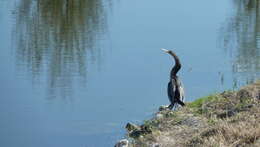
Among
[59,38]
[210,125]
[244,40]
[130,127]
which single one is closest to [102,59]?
[59,38]

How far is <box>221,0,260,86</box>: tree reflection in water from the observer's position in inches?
634

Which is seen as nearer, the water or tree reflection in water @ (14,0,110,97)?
the water

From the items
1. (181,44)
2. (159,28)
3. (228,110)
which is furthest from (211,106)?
(159,28)

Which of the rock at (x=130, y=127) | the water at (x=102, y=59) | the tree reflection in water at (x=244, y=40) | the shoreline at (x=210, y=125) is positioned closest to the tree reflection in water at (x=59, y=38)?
the water at (x=102, y=59)

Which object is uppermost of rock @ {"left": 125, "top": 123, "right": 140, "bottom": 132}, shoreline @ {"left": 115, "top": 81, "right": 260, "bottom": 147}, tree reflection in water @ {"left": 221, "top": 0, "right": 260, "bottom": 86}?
tree reflection in water @ {"left": 221, "top": 0, "right": 260, "bottom": 86}

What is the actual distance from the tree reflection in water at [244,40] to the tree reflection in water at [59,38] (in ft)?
11.6

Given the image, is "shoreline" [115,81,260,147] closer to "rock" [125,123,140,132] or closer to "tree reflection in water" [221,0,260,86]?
"rock" [125,123,140,132]

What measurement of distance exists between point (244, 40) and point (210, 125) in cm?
1144

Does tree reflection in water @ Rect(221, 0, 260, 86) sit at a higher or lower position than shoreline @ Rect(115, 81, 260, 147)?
higher

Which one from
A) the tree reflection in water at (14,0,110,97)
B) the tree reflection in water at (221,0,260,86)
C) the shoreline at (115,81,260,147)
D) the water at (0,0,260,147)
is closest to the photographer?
the shoreline at (115,81,260,147)

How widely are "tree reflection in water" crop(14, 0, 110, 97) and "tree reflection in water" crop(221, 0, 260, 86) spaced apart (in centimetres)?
355

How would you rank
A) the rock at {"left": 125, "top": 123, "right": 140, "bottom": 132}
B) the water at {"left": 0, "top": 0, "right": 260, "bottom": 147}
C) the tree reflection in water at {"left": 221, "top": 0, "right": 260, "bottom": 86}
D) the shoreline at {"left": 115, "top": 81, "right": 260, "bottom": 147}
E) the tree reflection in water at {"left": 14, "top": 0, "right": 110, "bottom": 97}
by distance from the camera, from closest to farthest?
1. the shoreline at {"left": 115, "top": 81, "right": 260, "bottom": 147}
2. the rock at {"left": 125, "top": 123, "right": 140, "bottom": 132}
3. the water at {"left": 0, "top": 0, "right": 260, "bottom": 147}
4. the tree reflection in water at {"left": 14, "top": 0, "right": 110, "bottom": 97}
5. the tree reflection in water at {"left": 221, "top": 0, "right": 260, "bottom": 86}

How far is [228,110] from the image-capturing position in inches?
369

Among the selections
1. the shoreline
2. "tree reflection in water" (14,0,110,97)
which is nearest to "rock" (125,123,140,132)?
the shoreline
